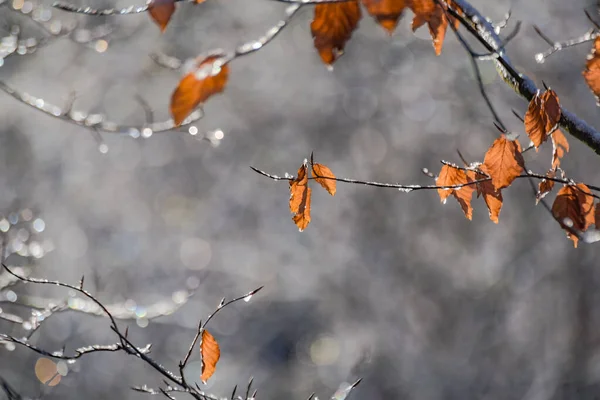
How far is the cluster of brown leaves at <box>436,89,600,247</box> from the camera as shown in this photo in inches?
53.4

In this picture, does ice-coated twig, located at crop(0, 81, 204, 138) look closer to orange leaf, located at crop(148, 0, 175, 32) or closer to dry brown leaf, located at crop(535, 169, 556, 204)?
orange leaf, located at crop(148, 0, 175, 32)

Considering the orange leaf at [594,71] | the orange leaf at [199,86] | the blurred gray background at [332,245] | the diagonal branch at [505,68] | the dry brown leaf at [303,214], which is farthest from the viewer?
the blurred gray background at [332,245]

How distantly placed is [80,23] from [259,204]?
21.7ft

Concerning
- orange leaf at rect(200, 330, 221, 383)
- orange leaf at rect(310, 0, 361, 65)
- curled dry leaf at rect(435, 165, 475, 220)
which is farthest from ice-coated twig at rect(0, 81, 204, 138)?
orange leaf at rect(310, 0, 361, 65)

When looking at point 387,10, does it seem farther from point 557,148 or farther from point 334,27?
point 557,148

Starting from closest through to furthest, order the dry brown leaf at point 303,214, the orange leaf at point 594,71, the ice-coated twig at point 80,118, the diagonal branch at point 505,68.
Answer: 1. the diagonal branch at point 505,68
2. the orange leaf at point 594,71
3. the dry brown leaf at point 303,214
4. the ice-coated twig at point 80,118

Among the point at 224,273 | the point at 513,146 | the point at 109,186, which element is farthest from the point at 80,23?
the point at 109,186

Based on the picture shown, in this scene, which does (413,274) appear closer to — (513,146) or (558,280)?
(558,280)

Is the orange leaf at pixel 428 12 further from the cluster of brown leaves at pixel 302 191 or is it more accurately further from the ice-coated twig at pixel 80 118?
the ice-coated twig at pixel 80 118

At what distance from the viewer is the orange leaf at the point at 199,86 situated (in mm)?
1108

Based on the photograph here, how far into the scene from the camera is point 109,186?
10289mm

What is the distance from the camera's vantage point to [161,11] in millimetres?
1210

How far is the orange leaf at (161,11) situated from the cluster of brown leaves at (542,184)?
75cm

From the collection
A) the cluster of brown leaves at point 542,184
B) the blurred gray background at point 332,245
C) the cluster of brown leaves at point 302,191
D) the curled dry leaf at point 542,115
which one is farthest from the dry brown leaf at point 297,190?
the blurred gray background at point 332,245
